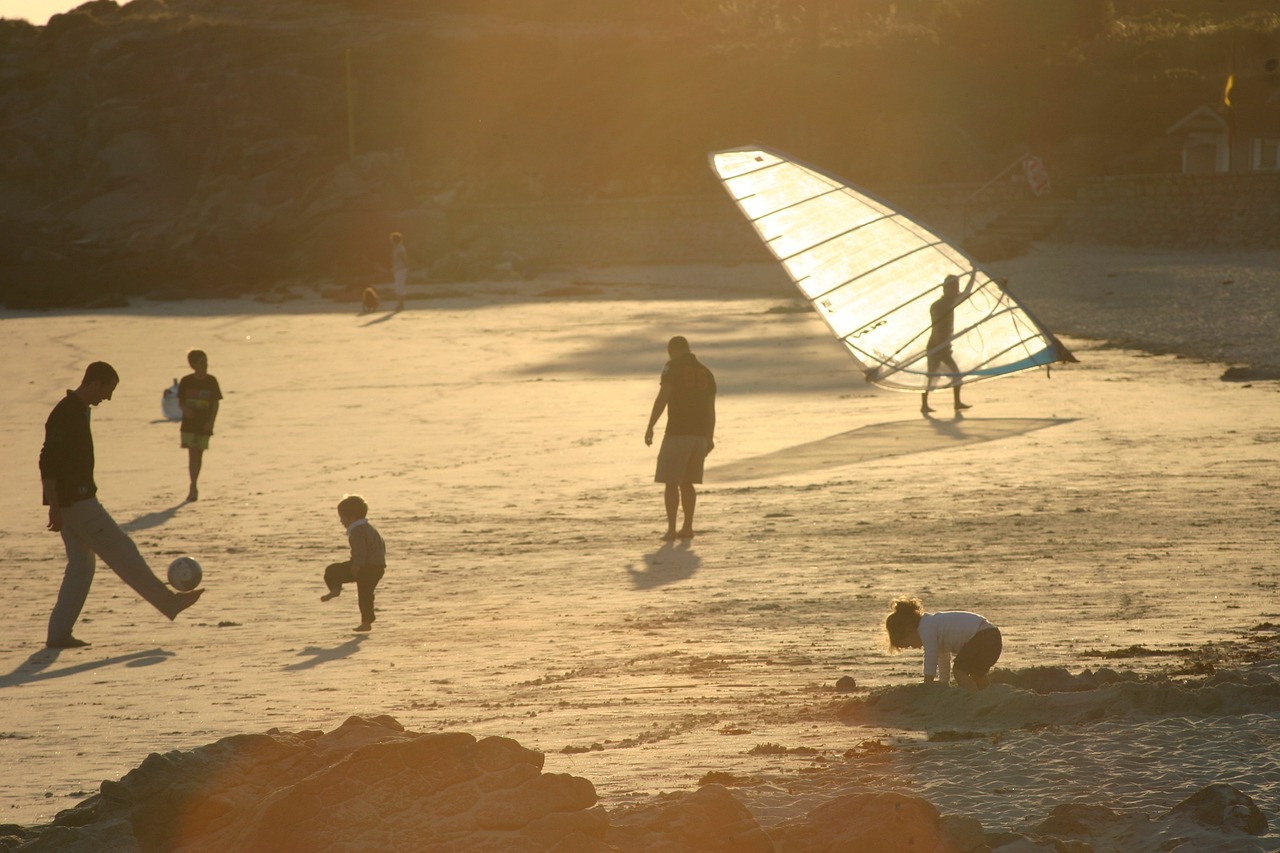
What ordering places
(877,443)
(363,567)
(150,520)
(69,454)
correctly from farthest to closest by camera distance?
(877,443) < (150,520) < (363,567) < (69,454)

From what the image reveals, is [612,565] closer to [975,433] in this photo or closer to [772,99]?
[975,433]

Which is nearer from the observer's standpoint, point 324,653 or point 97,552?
point 324,653

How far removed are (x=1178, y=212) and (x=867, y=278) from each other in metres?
22.6

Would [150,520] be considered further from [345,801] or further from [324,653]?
[345,801]

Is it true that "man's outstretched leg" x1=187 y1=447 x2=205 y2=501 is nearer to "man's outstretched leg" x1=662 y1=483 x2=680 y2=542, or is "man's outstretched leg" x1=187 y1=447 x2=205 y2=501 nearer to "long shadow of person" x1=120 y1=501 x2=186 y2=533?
"long shadow of person" x1=120 y1=501 x2=186 y2=533

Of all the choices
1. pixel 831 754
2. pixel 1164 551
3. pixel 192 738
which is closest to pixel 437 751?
pixel 831 754

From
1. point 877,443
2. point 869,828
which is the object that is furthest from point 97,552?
point 877,443

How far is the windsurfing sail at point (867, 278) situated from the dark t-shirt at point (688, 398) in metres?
6.42

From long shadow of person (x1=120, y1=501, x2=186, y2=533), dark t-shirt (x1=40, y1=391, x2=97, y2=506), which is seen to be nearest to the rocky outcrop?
dark t-shirt (x1=40, y1=391, x2=97, y2=506)

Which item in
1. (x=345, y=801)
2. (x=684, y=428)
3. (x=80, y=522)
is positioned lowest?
(x=345, y=801)

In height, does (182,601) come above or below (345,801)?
below

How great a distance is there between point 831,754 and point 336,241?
44767 millimetres

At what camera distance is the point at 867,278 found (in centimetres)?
1722

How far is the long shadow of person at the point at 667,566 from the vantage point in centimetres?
916
